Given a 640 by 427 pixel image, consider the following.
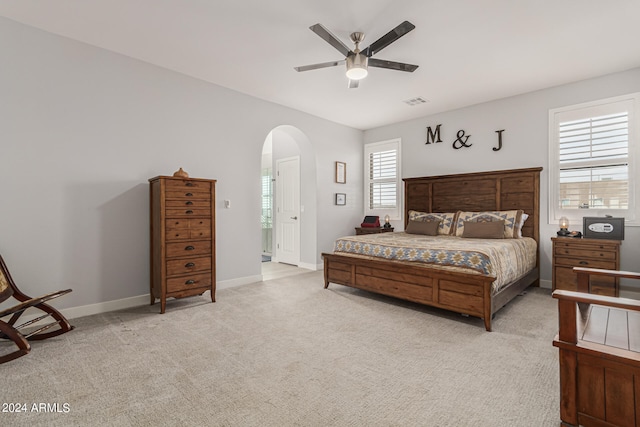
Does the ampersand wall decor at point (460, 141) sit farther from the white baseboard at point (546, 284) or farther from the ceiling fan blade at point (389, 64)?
the ceiling fan blade at point (389, 64)

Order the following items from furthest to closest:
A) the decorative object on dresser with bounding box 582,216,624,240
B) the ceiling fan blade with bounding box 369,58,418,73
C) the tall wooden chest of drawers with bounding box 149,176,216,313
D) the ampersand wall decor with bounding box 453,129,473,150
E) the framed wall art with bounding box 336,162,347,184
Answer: the framed wall art with bounding box 336,162,347,184, the ampersand wall decor with bounding box 453,129,473,150, the decorative object on dresser with bounding box 582,216,624,240, the tall wooden chest of drawers with bounding box 149,176,216,313, the ceiling fan blade with bounding box 369,58,418,73

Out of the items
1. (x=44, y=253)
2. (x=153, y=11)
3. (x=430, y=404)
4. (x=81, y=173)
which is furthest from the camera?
(x=81, y=173)

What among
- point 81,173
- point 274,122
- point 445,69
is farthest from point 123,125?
point 445,69

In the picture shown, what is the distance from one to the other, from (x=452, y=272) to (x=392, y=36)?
2293 mm

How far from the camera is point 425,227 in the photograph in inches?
194

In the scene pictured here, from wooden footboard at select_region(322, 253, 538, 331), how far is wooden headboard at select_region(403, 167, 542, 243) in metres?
1.03

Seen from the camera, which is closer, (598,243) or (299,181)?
(598,243)

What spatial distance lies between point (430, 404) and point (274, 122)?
4.44 m

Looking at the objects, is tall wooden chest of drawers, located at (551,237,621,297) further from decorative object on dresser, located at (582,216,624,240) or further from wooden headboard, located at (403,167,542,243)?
wooden headboard, located at (403,167,542,243)

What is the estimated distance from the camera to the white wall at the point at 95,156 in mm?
2920

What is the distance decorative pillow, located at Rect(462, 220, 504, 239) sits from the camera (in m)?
4.22

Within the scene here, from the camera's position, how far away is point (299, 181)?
242 inches

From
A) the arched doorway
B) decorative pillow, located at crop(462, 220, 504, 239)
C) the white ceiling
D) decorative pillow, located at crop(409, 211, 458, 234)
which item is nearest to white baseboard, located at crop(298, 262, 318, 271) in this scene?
the arched doorway

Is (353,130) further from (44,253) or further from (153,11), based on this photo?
(44,253)
